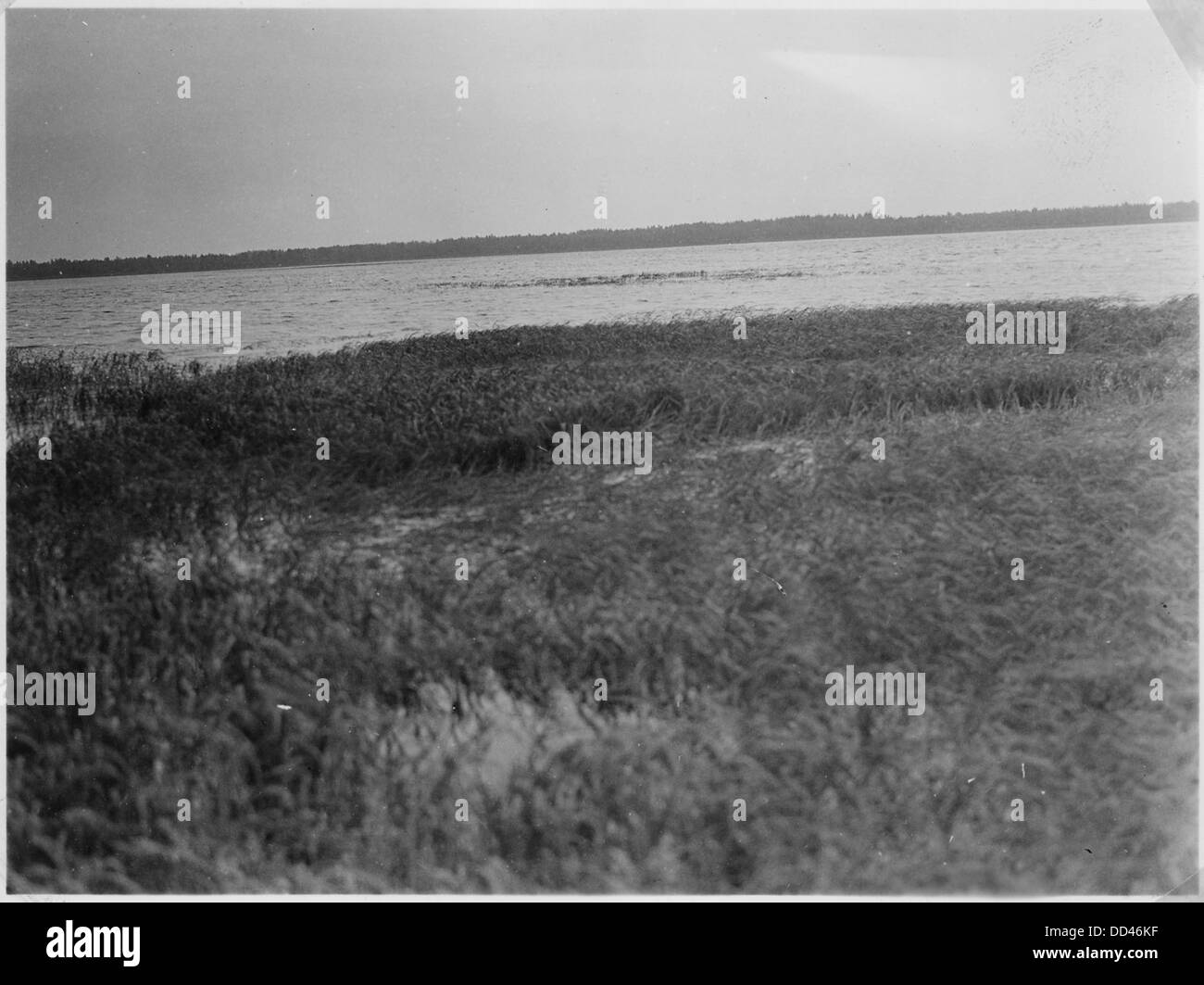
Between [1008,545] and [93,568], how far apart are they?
4.91m

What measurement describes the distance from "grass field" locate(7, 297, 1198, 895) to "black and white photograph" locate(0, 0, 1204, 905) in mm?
25

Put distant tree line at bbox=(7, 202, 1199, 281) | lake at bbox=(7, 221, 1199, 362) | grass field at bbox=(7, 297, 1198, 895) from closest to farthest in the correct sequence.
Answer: grass field at bbox=(7, 297, 1198, 895) < lake at bbox=(7, 221, 1199, 362) < distant tree line at bbox=(7, 202, 1199, 281)

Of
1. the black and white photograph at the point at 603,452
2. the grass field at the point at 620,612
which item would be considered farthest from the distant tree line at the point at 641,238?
the grass field at the point at 620,612

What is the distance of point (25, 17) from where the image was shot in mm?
5039

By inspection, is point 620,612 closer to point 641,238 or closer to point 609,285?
point 609,285

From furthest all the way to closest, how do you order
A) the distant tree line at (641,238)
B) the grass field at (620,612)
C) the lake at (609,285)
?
the distant tree line at (641,238) < the lake at (609,285) < the grass field at (620,612)

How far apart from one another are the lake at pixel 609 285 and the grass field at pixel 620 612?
15cm

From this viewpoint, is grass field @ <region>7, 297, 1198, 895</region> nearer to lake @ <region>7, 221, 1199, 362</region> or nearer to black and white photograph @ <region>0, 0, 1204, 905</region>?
black and white photograph @ <region>0, 0, 1204, 905</region>

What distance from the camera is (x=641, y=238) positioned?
5.38m

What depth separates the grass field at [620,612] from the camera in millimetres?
4289

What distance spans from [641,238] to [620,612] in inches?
87.4

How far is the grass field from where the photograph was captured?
A: 4.29m

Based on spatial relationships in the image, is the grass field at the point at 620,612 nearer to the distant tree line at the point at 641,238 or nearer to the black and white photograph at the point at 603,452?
the black and white photograph at the point at 603,452

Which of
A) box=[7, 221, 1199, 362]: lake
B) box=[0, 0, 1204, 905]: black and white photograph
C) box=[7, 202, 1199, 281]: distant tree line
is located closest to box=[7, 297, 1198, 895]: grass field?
box=[0, 0, 1204, 905]: black and white photograph
